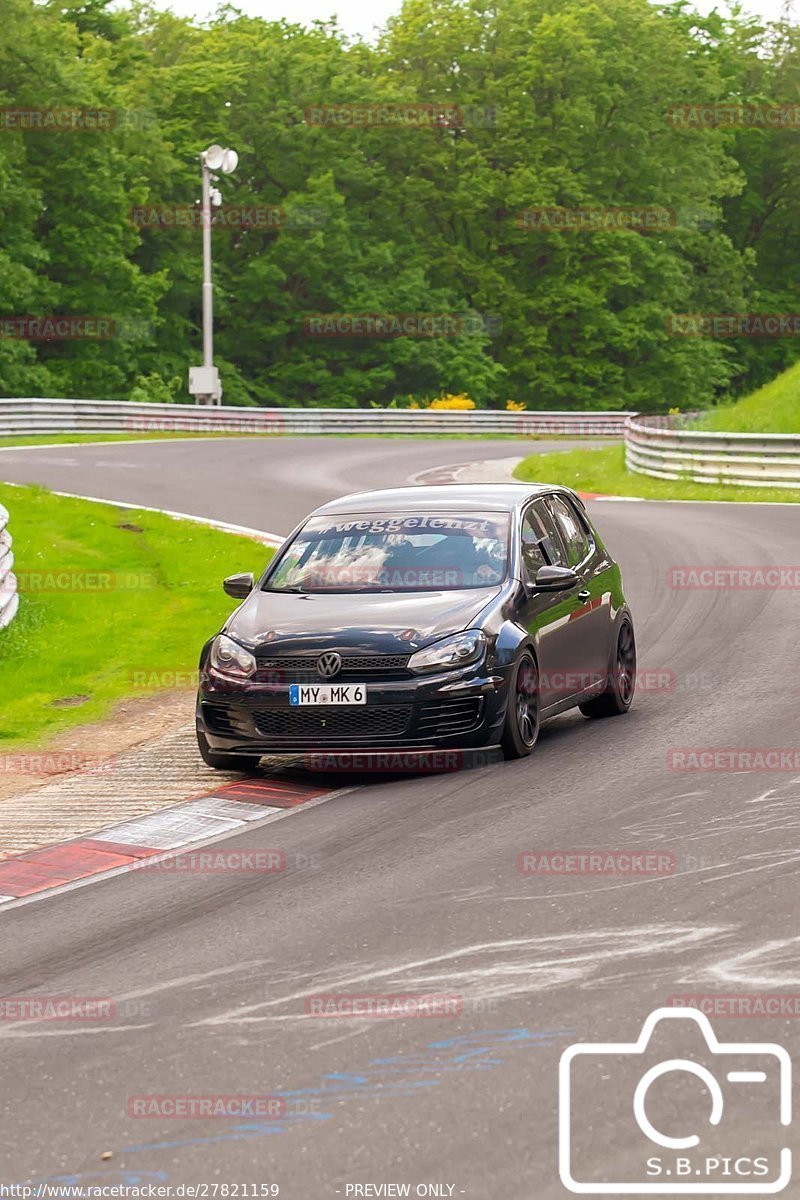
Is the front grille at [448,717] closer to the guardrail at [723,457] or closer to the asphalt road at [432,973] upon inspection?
the asphalt road at [432,973]

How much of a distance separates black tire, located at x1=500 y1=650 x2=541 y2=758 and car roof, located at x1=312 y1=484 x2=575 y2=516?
1.52 meters

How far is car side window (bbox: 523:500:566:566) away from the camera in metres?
12.8

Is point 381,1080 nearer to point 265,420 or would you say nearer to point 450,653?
point 450,653

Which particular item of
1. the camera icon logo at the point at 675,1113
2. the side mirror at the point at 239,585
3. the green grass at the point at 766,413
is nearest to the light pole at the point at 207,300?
the green grass at the point at 766,413

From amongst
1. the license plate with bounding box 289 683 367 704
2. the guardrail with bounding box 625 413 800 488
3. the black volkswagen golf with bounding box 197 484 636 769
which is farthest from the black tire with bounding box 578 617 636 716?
the guardrail with bounding box 625 413 800 488

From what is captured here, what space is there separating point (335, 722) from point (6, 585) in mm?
7152

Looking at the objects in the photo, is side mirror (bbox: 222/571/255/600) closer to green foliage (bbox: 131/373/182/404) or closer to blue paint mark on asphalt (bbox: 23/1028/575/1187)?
blue paint mark on asphalt (bbox: 23/1028/575/1187)

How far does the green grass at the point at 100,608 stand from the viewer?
1479 cm

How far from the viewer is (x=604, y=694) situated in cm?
1308

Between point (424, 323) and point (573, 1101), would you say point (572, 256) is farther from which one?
point (573, 1101)

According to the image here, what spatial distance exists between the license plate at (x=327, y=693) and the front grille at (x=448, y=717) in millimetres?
369

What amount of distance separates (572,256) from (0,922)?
2929 inches

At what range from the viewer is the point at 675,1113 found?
18.2 feet

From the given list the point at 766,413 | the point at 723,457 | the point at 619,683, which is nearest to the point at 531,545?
the point at 619,683
